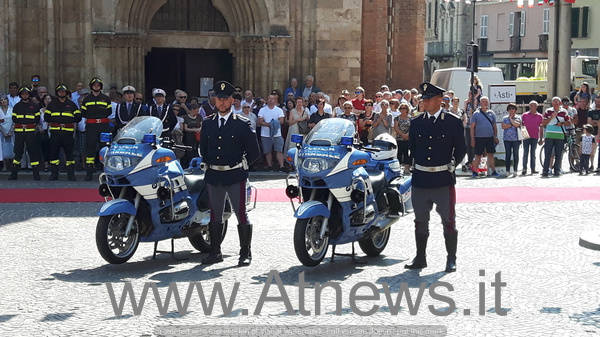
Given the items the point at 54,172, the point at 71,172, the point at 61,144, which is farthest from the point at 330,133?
the point at 54,172

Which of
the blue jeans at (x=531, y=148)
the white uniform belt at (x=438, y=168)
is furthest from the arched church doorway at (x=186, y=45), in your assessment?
the white uniform belt at (x=438, y=168)

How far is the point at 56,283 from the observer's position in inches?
347

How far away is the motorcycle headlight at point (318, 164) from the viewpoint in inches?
379

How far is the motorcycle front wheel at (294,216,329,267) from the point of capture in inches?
360

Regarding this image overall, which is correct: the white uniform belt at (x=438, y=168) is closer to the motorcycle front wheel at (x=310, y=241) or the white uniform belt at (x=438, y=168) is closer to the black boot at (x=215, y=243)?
the motorcycle front wheel at (x=310, y=241)

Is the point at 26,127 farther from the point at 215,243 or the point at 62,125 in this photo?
the point at 215,243

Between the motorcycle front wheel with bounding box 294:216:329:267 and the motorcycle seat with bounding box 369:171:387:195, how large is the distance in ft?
3.06

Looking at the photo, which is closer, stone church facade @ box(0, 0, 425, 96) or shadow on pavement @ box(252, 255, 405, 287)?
shadow on pavement @ box(252, 255, 405, 287)

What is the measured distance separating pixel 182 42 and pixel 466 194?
31.1ft

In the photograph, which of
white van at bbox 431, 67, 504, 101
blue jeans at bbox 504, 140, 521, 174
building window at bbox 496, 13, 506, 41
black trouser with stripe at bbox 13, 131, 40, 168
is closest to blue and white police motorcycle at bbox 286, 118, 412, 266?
black trouser with stripe at bbox 13, 131, 40, 168

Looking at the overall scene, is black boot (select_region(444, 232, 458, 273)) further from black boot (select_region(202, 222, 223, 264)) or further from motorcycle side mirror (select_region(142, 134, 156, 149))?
motorcycle side mirror (select_region(142, 134, 156, 149))

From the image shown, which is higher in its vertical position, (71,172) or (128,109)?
(128,109)
